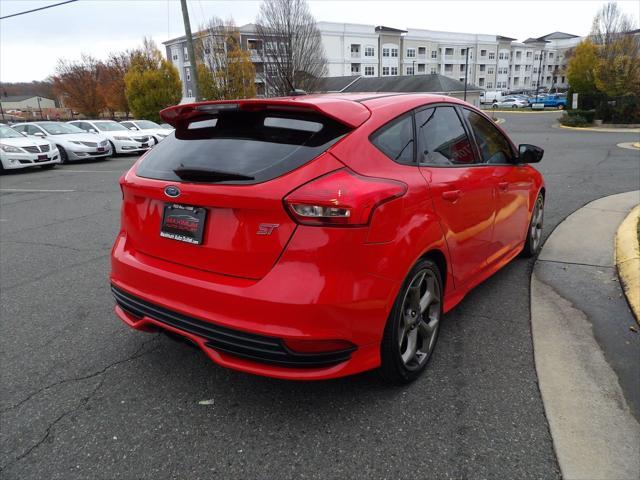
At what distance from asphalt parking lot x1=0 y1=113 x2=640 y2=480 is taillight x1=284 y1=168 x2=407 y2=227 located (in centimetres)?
109

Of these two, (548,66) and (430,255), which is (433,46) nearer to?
(548,66)

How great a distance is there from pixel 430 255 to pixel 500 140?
1.83 metres

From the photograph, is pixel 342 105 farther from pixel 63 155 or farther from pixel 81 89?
pixel 81 89

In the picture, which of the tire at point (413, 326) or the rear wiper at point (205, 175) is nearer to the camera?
the rear wiper at point (205, 175)

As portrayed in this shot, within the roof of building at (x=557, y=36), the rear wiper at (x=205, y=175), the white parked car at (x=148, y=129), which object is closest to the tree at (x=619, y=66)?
the white parked car at (x=148, y=129)

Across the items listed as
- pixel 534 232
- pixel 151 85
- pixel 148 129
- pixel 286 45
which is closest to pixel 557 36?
pixel 286 45

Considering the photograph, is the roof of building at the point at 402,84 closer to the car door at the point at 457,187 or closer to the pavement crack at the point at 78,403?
the car door at the point at 457,187

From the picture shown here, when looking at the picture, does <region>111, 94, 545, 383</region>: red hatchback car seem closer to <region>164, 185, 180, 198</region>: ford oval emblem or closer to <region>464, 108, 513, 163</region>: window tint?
<region>164, 185, 180, 198</region>: ford oval emblem

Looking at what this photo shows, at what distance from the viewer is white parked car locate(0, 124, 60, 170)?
47.4ft

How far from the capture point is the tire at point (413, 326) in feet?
8.26

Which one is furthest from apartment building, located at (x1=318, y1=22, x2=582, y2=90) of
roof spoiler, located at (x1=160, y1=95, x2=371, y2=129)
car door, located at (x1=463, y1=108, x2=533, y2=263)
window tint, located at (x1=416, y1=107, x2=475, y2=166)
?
roof spoiler, located at (x1=160, y1=95, x2=371, y2=129)

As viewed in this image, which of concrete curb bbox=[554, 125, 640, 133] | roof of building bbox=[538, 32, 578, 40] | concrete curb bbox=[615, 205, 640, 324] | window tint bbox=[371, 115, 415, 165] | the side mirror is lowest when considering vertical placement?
concrete curb bbox=[554, 125, 640, 133]

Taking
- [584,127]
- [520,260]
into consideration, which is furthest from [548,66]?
[520,260]

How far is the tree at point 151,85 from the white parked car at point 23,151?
2014 cm
